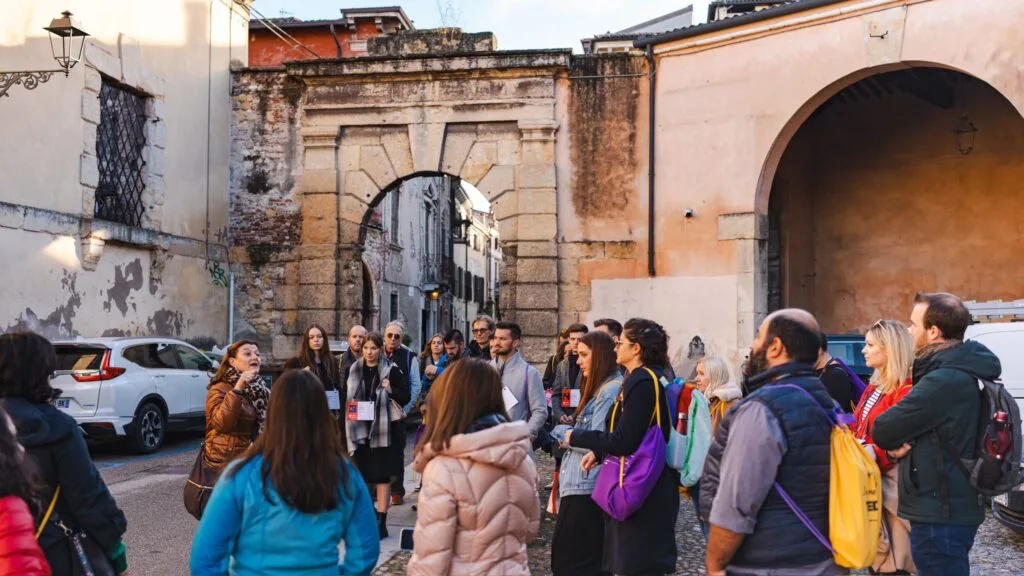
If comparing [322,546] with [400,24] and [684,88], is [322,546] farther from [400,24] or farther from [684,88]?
[400,24]

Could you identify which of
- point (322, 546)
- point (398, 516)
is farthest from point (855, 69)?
point (322, 546)

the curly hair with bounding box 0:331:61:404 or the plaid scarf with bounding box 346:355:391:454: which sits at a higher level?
the curly hair with bounding box 0:331:61:404

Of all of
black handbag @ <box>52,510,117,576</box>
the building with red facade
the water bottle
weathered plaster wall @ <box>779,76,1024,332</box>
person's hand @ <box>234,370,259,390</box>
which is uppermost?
the building with red facade

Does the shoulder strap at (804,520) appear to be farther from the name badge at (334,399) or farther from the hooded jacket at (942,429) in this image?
the name badge at (334,399)

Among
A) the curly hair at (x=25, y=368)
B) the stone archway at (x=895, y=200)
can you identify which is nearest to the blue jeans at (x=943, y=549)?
the curly hair at (x=25, y=368)

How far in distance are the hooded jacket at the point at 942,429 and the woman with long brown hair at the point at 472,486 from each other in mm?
1600

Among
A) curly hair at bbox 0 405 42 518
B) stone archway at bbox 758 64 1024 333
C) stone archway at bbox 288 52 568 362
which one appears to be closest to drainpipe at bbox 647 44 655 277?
stone archway at bbox 288 52 568 362

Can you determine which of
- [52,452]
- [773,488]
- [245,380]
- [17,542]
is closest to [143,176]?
[245,380]

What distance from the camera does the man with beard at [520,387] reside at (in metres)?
6.52

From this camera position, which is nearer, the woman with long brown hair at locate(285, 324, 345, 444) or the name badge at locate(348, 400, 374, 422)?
the name badge at locate(348, 400, 374, 422)

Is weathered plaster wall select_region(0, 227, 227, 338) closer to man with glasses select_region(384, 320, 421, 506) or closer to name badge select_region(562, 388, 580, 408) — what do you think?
man with glasses select_region(384, 320, 421, 506)

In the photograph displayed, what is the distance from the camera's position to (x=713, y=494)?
3305 mm

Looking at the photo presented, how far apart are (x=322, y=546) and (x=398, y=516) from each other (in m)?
5.22

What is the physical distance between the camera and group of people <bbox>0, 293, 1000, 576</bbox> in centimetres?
293
